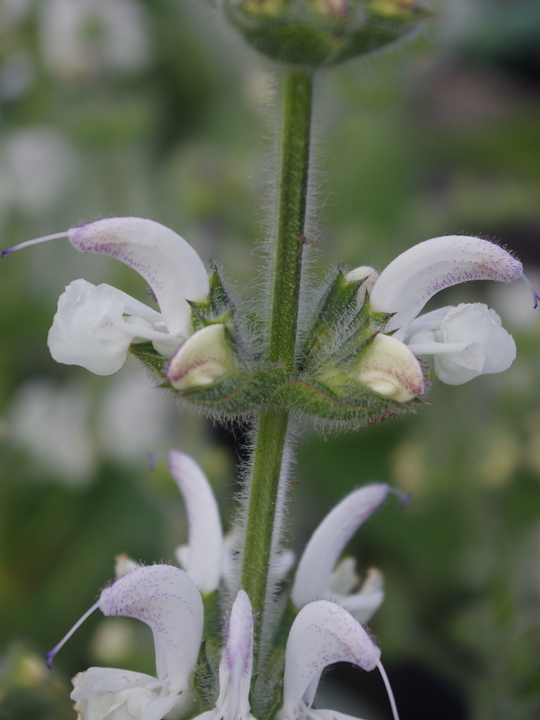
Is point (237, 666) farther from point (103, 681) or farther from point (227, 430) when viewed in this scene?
point (227, 430)

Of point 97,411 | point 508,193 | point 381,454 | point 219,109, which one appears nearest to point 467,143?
point 219,109

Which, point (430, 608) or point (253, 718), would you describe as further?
point (430, 608)

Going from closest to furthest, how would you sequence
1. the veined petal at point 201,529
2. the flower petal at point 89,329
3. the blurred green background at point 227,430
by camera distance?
1. the flower petal at point 89,329
2. the veined petal at point 201,529
3. the blurred green background at point 227,430

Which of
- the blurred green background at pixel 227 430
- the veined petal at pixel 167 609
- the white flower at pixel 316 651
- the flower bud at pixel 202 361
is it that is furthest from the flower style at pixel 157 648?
the blurred green background at pixel 227 430

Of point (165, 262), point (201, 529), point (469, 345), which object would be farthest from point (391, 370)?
point (201, 529)

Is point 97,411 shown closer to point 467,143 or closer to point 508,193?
point 508,193

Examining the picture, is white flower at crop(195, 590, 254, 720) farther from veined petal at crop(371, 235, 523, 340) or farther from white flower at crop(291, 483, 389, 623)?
veined petal at crop(371, 235, 523, 340)

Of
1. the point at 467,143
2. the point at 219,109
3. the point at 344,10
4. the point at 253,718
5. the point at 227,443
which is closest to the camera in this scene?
the point at 344,10

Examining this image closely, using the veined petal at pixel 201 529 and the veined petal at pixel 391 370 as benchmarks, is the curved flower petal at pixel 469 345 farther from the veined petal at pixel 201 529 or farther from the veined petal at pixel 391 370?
the veined petal at pixel 201 529
